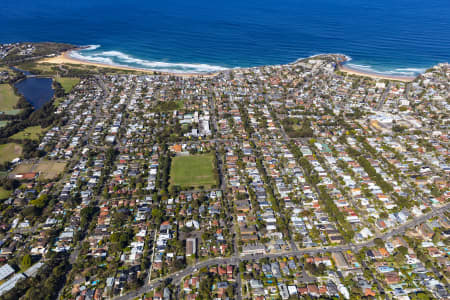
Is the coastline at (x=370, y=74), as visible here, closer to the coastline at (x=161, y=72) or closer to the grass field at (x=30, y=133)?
the coastline at (x=161, y=72)

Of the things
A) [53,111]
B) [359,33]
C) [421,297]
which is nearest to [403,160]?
[421,297]

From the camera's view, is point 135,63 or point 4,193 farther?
point 135,63

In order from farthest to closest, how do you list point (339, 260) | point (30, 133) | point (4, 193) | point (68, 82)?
point (68, 82) < point (30, 133) < point (4, 193) < point (339, 260)

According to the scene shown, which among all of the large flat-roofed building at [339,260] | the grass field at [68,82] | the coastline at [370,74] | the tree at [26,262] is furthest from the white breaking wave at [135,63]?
the large flat-roofed building at [339,260]

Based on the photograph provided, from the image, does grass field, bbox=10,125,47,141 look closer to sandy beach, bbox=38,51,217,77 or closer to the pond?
the pond

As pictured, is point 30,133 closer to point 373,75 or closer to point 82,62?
point 82,62

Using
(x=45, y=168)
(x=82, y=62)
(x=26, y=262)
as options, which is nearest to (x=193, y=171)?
(x=26, y=262)

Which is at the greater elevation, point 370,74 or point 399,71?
point 399,71
